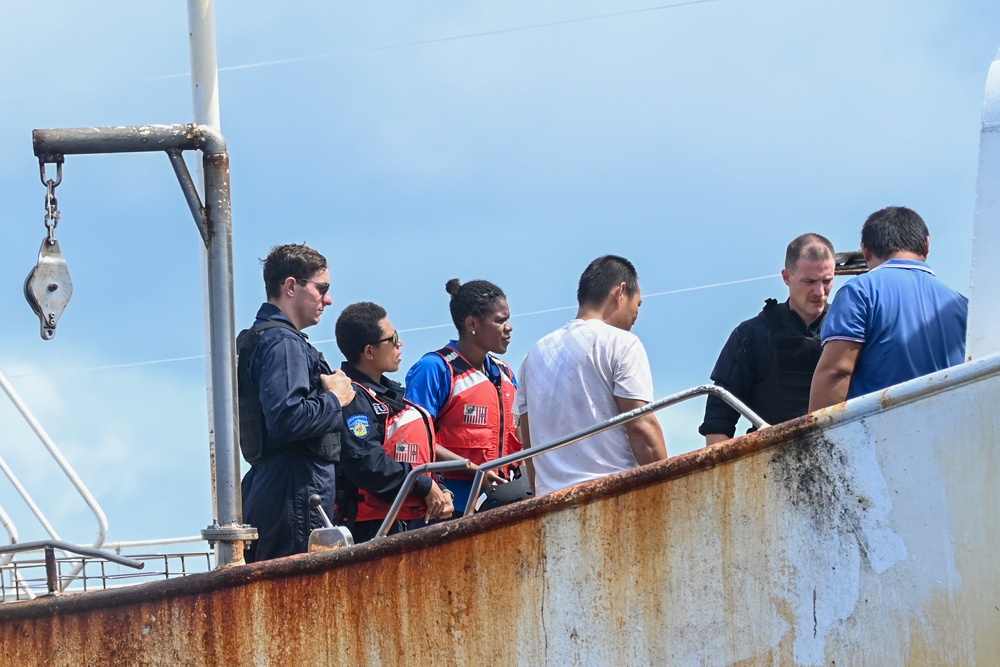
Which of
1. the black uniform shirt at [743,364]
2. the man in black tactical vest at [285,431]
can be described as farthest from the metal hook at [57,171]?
the black uniform shirt at [743,364]

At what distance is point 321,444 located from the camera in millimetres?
4539

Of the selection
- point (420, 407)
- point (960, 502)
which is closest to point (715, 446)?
point (960, 502)

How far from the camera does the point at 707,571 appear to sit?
3348 mm

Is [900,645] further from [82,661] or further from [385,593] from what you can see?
[82,661]

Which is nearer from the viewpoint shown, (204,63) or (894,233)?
(894,233)

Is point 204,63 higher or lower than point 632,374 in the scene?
higher

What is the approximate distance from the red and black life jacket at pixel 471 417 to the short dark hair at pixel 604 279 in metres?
0.96

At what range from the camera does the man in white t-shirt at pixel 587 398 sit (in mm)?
4180

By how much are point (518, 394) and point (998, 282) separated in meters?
1.85

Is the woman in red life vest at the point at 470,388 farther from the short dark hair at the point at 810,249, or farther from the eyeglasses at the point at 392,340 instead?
the short dark hair at the point at 810,249

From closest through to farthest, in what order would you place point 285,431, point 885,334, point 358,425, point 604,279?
point 885,334, point 285,431, point 604,279, point 358,425

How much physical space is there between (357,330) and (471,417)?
2.03 feet

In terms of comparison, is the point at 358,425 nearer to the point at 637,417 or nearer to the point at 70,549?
the point at 70,549

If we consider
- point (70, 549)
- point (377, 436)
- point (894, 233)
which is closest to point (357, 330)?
point (377, 436)
